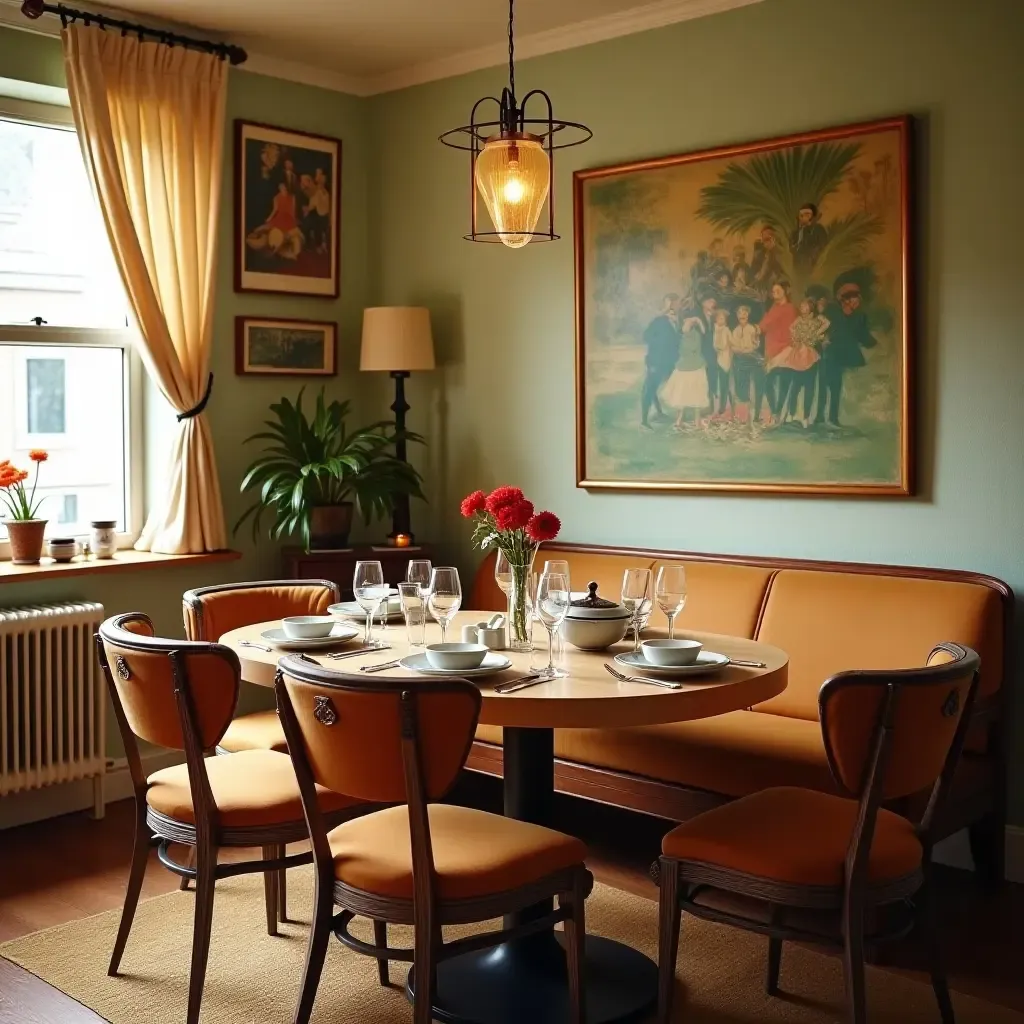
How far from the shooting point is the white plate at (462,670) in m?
2.69

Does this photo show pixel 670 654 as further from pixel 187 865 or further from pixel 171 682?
pixel 187 865

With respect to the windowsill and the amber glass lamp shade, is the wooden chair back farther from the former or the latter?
the windowsill

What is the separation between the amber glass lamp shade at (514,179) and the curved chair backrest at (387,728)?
1.17 metres

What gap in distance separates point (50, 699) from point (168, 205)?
178 centimetres

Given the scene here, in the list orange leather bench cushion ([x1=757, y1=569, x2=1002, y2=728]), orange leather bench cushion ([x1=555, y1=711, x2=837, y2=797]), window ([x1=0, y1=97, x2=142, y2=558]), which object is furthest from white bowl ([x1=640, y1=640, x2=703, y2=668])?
window ([x1=0, y1=97, x2=142, y2=558])

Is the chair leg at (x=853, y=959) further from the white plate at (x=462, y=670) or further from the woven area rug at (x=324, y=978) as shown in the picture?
the white plate at (x=462, y=670)

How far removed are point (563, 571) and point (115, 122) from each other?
259cm

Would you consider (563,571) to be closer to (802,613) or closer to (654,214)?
(802,613)

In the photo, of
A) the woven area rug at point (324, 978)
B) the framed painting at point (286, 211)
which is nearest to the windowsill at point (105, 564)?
the framed painting at point (286, 211)

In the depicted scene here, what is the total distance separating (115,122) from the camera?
14.5 feet

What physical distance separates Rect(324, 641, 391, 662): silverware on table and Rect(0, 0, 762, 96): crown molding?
2496mm

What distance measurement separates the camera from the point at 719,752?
3.48 metres

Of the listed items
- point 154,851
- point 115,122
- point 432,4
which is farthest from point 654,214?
point 154,851

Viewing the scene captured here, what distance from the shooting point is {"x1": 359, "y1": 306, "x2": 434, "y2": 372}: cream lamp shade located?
16.0 feet
